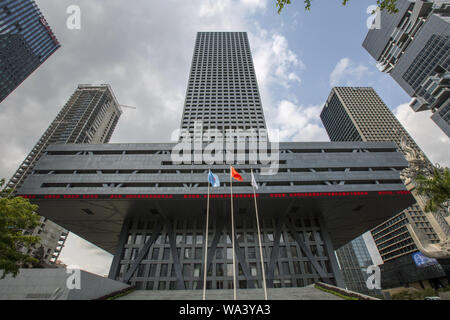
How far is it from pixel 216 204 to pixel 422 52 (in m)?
95.1

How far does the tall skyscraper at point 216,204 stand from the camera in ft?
97.1

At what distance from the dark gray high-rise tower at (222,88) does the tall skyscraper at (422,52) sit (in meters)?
59.6

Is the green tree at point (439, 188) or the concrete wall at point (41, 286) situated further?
the green tree at point (439, 188)

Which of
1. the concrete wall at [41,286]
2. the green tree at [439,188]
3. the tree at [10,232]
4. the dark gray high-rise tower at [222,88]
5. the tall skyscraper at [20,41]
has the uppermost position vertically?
the tall skyscraper at [20,41]

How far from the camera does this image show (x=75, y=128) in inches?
4122

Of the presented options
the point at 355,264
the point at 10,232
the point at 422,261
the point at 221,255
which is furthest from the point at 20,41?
the point at 355,264

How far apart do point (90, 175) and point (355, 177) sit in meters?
38.8

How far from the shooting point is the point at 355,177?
31.5 metres

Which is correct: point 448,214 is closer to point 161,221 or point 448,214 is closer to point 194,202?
point 194,202

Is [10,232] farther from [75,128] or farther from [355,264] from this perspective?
[355,264]

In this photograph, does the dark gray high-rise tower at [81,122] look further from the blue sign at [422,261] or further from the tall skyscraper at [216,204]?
the blue sign at [422,261]

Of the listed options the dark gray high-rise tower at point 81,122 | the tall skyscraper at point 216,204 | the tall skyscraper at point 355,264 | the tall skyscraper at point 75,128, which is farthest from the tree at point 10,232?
the tall skyscraper at point 355,264
